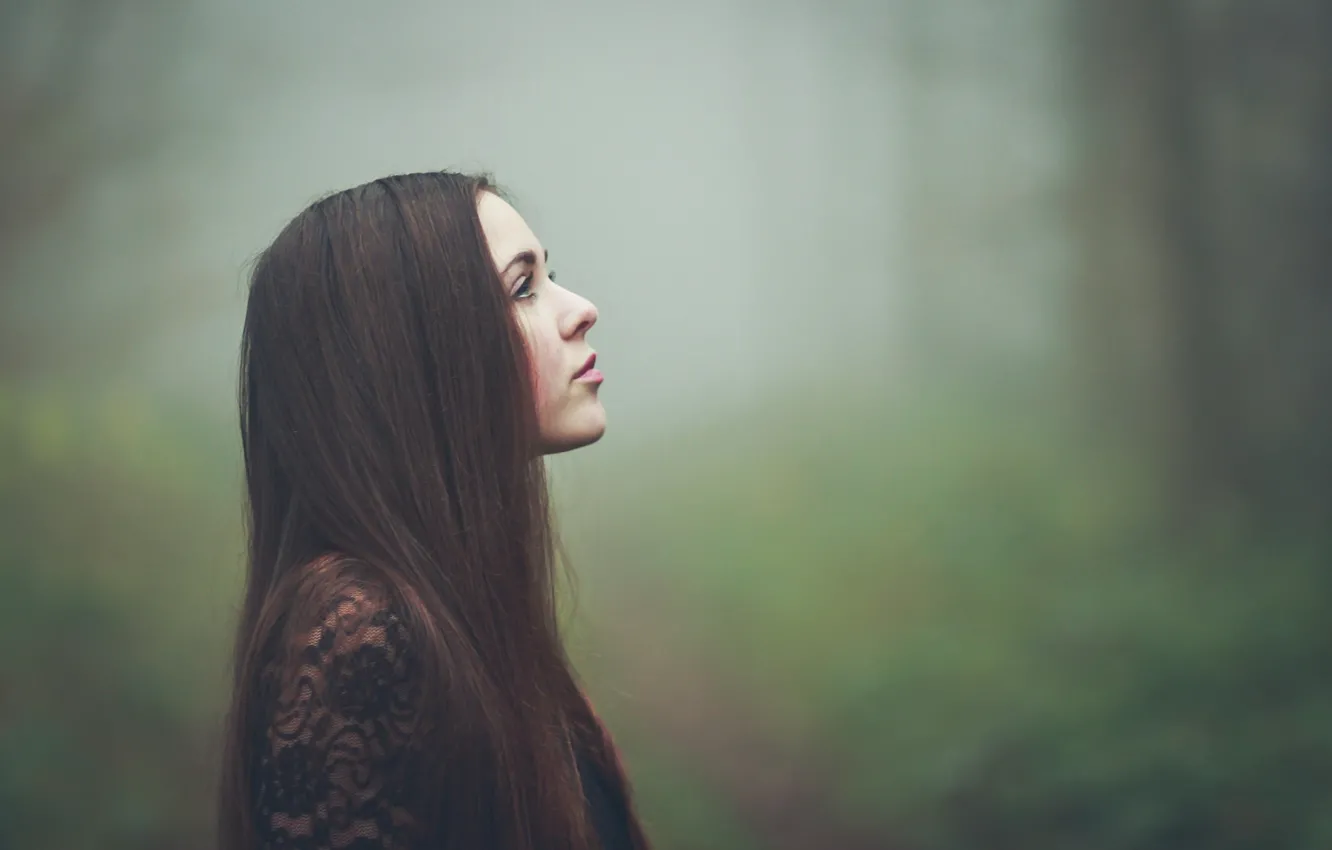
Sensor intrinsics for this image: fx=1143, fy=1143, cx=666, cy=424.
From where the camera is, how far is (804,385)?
2.33 m

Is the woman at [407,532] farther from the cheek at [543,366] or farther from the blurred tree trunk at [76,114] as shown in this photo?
the blurred tree trunk at [76,114]

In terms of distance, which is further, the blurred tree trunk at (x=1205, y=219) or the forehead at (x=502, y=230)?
the blurred tree trunk at (x=1205, y=219)

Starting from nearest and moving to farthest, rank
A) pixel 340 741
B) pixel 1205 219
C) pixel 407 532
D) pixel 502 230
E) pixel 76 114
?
1. pixel 340 741
2. pixel 407 532
3. pixel 502 230
4. pixel 76 114
5. pixel 1205 219

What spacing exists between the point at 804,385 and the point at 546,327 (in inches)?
42.4

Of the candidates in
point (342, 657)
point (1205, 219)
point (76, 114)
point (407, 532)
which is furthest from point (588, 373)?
point (1205, 219)

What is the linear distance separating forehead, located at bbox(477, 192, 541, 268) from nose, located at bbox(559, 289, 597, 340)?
0.07 m

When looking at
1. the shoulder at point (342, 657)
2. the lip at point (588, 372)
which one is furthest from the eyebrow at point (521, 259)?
the shoulder at point (342, 657)

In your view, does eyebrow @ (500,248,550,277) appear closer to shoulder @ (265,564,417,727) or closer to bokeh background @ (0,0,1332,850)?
shoulder @ (265,564,417,727)

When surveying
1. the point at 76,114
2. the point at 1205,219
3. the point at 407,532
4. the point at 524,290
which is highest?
the point at 76,114

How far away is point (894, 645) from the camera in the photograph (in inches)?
90.7

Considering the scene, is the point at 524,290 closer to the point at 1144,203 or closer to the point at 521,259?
the point at 521,259

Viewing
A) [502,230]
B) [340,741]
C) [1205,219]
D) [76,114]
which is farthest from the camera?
[1205,219]

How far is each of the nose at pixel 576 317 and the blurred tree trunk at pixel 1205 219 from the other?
139 cm

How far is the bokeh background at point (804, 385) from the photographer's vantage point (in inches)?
88.7
